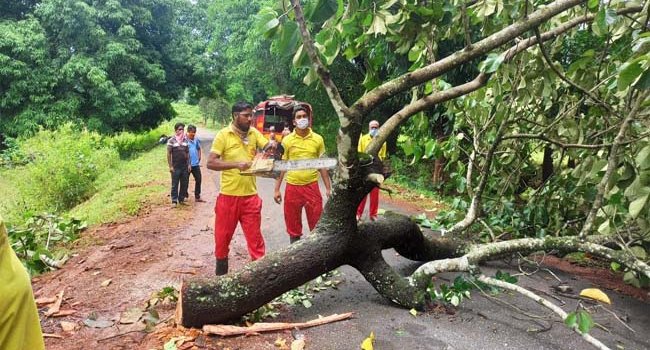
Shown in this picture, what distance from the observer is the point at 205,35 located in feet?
91.6

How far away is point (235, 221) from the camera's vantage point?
423 cm

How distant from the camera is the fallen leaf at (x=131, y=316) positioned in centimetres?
364

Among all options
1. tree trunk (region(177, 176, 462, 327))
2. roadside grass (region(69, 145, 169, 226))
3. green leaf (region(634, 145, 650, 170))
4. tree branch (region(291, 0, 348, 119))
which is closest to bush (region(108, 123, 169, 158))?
roadside grass (region(69, 145, 169, 226))

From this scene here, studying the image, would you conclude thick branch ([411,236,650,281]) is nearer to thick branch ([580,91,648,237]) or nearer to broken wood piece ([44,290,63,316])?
thick branch ([580,91,648,237])

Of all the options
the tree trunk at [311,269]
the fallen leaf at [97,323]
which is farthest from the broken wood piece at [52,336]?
the tree trunk at [311,269]

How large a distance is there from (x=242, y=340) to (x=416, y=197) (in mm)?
9021

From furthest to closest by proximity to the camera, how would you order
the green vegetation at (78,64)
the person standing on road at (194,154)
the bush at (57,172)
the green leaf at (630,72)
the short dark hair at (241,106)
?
the green vegetation at (78,64) < the bush at (57,172) < the person standing on road at (194,154) < the short dark hair at (241,106) < the green leaf at (630,72)

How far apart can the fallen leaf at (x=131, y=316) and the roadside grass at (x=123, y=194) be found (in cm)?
442

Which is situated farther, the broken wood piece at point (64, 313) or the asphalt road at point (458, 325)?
the broken wood piece at point (64, 313)

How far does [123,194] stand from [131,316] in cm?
717

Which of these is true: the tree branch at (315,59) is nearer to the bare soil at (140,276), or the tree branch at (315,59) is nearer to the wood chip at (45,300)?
the bare soil at (140,276)

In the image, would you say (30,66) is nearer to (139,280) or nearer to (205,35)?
(205,35)

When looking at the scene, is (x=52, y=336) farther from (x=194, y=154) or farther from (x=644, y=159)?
(x=194, y=154)

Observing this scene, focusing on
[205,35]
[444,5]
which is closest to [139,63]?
[205,35]
